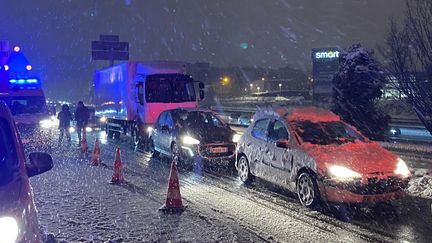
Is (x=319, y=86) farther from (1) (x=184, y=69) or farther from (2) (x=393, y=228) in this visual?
(2) (x=393, y=228)

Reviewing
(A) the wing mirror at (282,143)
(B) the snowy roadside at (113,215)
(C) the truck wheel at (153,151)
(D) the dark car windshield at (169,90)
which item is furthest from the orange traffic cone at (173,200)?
(D) the dark car windshield at (169,90)

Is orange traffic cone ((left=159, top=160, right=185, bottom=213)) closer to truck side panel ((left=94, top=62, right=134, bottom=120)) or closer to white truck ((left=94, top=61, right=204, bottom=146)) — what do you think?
white truck ((left=94, top=61, right=204, bottom=146))

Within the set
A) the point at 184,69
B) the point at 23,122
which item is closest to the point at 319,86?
the point at 184,69

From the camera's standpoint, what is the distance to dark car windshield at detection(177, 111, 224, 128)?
1365 centimetres

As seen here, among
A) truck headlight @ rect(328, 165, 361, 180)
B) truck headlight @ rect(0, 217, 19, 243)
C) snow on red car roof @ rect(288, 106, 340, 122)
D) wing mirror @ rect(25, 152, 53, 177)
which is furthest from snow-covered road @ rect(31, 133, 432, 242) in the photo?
truck headlight @ rect(0, 217, 19, 243)

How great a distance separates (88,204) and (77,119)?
11524 mm

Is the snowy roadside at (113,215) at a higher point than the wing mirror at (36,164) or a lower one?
lower

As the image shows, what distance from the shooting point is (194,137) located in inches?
503

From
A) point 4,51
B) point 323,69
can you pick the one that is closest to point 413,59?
point 4,51

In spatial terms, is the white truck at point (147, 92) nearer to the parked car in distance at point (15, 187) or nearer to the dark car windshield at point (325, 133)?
the dark car windshield at point (325, 133)

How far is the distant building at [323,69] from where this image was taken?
46.8 m

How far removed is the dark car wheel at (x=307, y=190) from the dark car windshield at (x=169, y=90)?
10.2 m

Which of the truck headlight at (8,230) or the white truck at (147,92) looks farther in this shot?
the white truck at (147,92)

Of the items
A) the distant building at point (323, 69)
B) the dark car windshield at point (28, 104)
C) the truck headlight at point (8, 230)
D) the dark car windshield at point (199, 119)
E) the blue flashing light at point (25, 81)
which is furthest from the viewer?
the distant building at point (323, 69)
